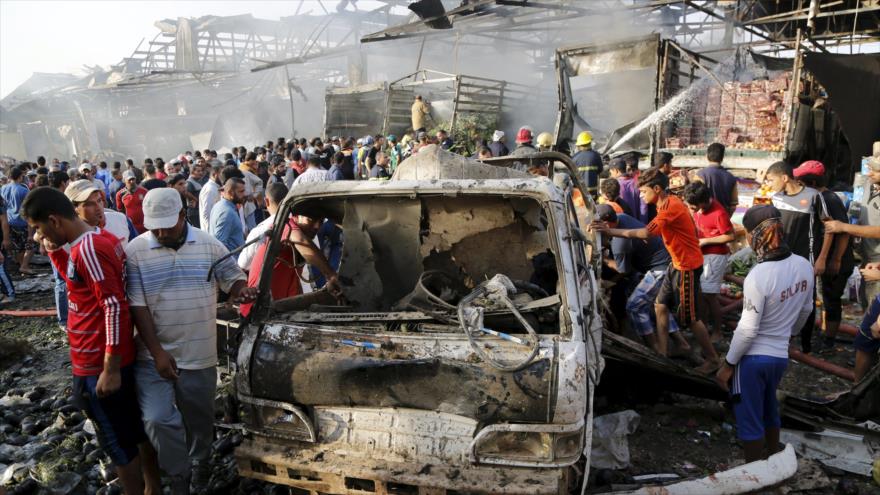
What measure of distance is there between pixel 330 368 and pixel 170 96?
29079 millimetres

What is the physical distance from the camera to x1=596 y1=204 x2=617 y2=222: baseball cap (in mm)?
5256

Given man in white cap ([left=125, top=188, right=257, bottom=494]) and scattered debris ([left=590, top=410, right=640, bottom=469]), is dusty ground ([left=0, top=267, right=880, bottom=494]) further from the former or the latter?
man in white cap ([left=125, top=188, right=257, bottom=494])

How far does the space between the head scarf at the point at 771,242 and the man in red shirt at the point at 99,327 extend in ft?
11.6

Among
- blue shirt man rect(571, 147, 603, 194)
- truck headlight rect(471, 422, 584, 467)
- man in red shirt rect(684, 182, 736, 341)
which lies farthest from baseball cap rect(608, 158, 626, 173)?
truck headlight rect(471, 422, 584, 467)

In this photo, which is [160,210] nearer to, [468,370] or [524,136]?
[468,370]

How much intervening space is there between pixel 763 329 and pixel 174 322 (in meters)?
3.38

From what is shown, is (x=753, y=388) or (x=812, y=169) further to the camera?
(x=812, y=169)

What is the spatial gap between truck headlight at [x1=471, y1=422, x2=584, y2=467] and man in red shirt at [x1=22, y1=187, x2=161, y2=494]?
1.88 m

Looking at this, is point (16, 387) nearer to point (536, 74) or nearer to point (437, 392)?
point (437, 392)

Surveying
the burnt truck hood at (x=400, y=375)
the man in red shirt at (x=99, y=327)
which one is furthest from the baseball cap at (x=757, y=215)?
the man in red shirt at (x=99, y=327)

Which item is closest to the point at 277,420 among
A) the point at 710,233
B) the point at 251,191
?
the point at 710,233

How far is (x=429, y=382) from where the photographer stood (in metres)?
2.77

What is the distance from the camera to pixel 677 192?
7.62 metres

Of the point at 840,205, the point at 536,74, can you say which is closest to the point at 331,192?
the point at 840,205
